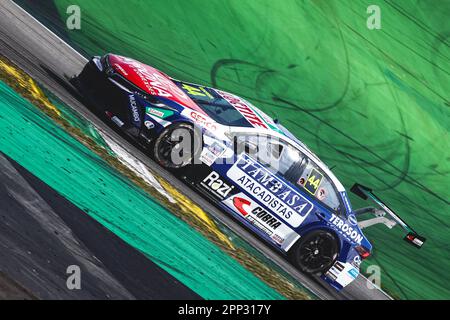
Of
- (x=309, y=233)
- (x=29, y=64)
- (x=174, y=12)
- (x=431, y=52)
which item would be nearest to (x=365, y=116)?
(x=431, y=52)

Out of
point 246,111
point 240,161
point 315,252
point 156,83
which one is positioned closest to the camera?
point 240,161

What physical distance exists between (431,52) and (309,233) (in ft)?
25.7

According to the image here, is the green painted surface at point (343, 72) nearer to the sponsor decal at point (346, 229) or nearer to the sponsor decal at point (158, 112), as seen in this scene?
the sponsor decal at point (346, 229)

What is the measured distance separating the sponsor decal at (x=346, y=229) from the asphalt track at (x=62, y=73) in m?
0.84

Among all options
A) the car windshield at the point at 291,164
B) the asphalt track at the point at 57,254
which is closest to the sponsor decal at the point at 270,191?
the car windshield at the point at 291,164

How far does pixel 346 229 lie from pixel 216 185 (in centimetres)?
217

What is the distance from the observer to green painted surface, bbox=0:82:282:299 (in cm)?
827

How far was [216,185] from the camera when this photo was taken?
10.3 metres

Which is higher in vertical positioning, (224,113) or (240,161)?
(224,113)

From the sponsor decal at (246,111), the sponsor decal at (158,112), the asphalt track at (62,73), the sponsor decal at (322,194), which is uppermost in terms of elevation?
the sponsor decal at (246,111)

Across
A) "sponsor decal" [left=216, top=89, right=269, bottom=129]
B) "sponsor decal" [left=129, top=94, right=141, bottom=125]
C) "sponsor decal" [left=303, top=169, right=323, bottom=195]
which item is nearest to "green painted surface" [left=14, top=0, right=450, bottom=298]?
"sponsor decal" [left=303, top=169, right=323, bottom=195]

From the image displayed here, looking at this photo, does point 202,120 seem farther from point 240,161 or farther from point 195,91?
point 195,91

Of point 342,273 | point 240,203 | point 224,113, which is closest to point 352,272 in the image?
point 342,273

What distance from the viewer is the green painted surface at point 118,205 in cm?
827
